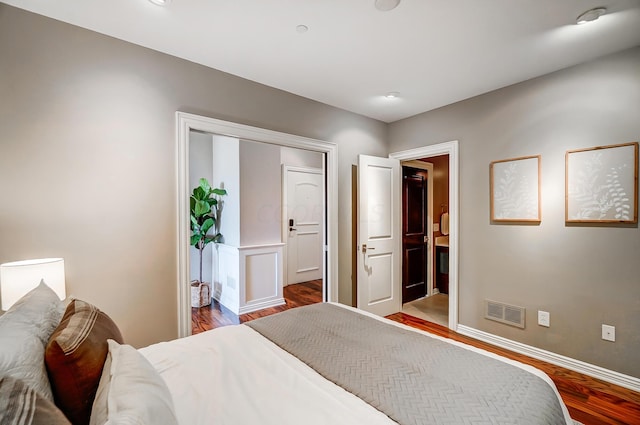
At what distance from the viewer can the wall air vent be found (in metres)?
2.69

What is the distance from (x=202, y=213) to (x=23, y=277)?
8.26 feet

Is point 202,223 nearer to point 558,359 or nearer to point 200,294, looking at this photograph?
point 200,294

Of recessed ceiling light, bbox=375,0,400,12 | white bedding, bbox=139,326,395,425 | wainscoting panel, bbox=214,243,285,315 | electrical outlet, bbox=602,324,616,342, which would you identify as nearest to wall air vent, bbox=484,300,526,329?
electrical outlet, bbox=602,324,616,342

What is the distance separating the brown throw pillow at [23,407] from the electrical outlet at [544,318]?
327 centimetres

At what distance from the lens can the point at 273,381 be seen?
3.83 feet

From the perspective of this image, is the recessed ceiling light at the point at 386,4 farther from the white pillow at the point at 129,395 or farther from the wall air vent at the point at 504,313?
the wall air vent at the point at 504,313

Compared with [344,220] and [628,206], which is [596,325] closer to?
[628,206]

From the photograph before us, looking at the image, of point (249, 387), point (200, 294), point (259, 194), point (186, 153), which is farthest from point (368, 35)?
point (200, 294)

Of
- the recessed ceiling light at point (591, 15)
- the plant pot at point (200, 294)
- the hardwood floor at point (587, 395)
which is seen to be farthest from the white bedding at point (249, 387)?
the plant pot at point (200, 294)

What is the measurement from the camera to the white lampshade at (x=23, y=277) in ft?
4.67

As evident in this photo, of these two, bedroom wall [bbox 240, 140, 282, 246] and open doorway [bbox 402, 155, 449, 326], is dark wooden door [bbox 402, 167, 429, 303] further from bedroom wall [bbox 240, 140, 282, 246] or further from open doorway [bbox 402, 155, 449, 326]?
bedroom wall [bbox 240, 140, 282, 246]

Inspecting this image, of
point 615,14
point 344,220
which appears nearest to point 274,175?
point 344,220

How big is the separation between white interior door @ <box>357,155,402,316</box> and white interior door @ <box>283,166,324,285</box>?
154cm

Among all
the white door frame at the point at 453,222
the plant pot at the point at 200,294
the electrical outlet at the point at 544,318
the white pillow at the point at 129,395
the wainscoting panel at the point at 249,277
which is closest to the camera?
the white pillow at the point at 129,395
